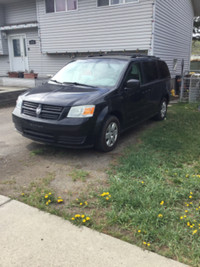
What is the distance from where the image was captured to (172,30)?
41.5ft

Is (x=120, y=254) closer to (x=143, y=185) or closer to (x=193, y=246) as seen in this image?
(x=193, y=246)

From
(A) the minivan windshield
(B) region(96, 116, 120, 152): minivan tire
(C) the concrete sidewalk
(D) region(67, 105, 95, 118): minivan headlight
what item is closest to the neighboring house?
(A) the minivan windshield

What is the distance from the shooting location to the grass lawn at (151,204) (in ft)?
8.20

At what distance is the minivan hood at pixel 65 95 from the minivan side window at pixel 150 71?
178cm

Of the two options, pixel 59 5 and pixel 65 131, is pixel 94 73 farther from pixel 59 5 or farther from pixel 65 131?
pixel 59 5

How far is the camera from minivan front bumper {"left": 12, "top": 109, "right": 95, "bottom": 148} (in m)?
4.11

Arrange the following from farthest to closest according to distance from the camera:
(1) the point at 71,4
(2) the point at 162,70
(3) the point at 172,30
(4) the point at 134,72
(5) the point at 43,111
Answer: (3) the point at 172,30, (1) the point at 71,4, (2) the point at 162,70, (4) the point at 134,72, (5) the point at 43,111

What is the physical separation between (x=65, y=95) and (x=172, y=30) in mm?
10338

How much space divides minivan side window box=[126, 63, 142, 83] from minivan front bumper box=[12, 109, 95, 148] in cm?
156

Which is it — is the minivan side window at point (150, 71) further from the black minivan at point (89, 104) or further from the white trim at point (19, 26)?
the white trim at point (19, 26)

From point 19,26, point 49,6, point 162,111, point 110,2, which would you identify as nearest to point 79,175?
point 162,111

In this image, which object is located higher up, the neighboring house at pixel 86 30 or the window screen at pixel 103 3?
the window screen at pixel 103 3

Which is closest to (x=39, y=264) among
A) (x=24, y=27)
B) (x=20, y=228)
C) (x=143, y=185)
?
(x=20, y=228)

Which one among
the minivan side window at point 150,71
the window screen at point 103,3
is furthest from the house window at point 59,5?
the minivan side window at point 150,71
